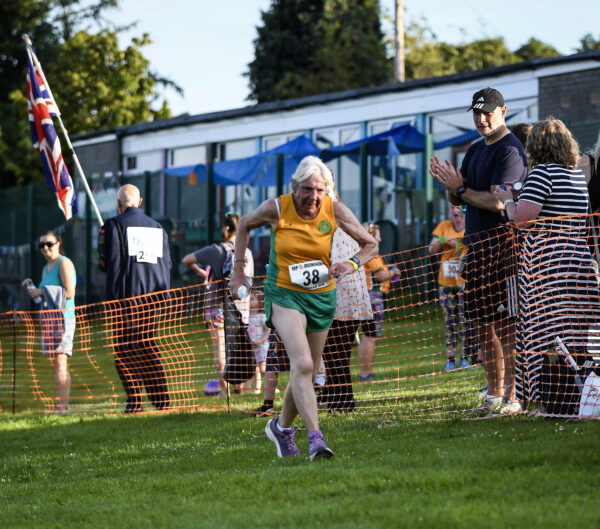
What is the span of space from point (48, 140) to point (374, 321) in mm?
5698

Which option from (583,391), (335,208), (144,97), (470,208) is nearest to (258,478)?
(335,208)

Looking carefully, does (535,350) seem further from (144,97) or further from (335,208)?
(144,97)

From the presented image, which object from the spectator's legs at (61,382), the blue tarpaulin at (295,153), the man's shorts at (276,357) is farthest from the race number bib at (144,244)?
→ the blue tarpaulin at (295,153)

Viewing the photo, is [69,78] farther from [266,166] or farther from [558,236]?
[558,236]

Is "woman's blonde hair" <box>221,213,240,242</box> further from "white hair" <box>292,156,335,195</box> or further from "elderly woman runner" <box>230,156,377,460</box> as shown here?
"white hair" <box>292,156,335,195</box>

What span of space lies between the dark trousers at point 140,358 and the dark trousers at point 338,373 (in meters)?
2.05

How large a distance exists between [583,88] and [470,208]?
11379mm

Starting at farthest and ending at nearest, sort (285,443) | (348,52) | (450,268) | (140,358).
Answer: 1. (348,52)
2. (450,268)
3. (140,358)
4. (285,443)

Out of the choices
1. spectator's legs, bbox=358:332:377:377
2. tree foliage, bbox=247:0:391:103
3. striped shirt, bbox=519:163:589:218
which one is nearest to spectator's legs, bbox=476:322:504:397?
striped shirt, bbox=519:163:589:218

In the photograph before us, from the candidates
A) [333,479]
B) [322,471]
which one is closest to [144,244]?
[322,471]

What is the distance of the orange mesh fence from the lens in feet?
22.8

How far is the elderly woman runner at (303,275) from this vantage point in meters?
6.27

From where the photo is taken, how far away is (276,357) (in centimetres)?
900

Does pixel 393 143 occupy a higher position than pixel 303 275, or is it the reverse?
pixel 393 143
